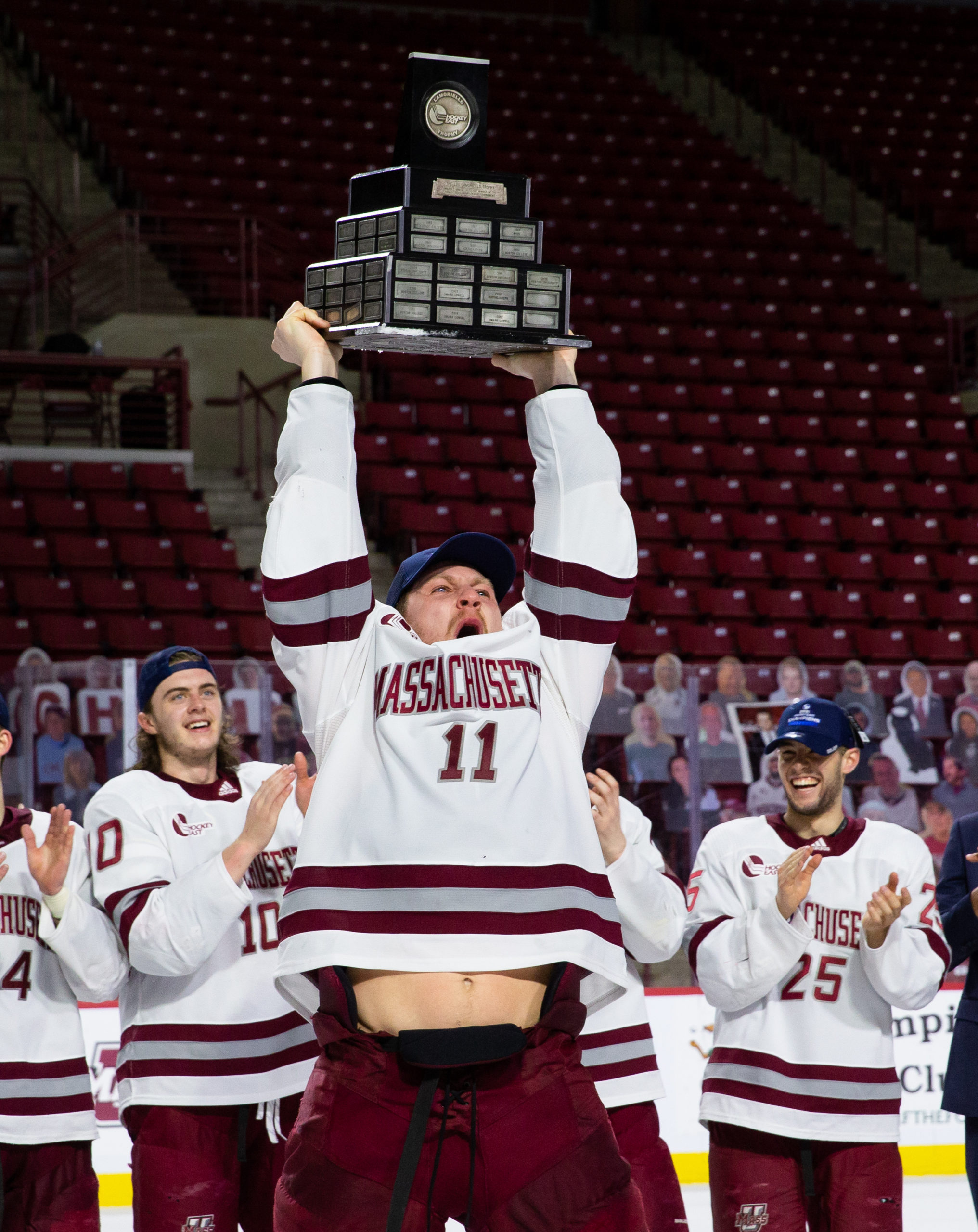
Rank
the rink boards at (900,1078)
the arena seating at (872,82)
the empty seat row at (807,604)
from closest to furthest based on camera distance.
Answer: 1. the rink boards at (900,1078)
2. the empty seat row at (807,604)
3. the arena seating at (872,82)

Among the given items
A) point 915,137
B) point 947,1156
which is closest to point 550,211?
point 915,137

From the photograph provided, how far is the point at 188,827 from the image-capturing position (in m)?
3.71

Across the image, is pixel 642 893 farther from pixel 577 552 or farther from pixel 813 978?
pixel 577 552

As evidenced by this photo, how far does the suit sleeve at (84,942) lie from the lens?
3.46m

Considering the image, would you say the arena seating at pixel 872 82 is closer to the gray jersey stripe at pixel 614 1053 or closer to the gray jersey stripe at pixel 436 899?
the gray jersey stripe at pixel 614 1053

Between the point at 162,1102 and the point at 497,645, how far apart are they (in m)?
1.64

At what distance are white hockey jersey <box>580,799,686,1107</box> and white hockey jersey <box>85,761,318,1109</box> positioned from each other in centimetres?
69

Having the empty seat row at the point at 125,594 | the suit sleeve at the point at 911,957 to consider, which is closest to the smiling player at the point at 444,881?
the suit sleeve at the point at 911,957

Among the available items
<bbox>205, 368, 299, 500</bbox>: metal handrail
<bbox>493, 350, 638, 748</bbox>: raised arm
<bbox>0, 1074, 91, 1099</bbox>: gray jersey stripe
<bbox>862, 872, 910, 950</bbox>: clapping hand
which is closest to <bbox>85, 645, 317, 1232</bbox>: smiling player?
<bbox>0, 1074, 91, 1099</bbox>: gray jersey stripe

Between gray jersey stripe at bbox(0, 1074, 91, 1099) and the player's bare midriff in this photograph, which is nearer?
the player's bare midriff

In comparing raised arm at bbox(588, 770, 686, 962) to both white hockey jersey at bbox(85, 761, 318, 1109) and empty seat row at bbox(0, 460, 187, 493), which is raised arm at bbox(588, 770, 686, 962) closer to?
white hockey jersey at bbox(85, 761, 318, 1109)

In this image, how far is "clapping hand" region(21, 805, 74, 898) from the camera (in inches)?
135

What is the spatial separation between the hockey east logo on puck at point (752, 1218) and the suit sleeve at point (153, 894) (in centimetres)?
138

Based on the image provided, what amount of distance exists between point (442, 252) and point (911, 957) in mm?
2072
